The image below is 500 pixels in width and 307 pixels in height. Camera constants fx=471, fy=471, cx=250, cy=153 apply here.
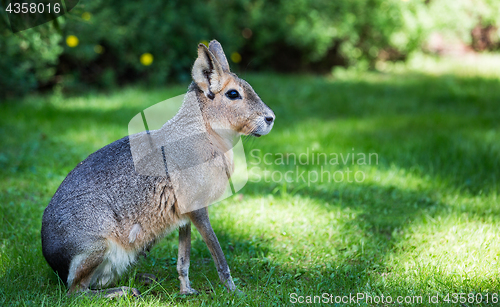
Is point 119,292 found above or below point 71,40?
below

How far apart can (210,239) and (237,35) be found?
7.25 meters

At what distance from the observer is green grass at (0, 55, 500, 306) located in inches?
112

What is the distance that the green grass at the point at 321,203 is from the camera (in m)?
2.85

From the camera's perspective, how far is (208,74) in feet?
8.77

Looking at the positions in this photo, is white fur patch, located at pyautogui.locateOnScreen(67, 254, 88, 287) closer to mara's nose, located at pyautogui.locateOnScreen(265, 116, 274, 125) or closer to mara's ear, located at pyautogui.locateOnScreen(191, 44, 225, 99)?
mara's ear, located at pyautogui.locateOnScreen(191, 44, 225, 99)

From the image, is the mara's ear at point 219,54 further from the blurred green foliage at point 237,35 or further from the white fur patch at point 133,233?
the blurred green foliage at point 237,35

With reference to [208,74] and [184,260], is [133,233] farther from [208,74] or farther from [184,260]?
[208,74]

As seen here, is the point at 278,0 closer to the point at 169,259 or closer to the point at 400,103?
the point at 400,103

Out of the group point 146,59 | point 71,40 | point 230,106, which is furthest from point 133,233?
point 146,59

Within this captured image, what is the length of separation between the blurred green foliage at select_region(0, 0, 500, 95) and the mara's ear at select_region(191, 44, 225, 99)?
4152 mm

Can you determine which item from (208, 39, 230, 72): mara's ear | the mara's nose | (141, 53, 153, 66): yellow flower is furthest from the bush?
the mara's nose

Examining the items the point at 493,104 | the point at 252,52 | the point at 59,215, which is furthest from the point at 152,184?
the point at 252,52

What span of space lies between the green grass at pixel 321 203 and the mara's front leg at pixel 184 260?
0.28 ft

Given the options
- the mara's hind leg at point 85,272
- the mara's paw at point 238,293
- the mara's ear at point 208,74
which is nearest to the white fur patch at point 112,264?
the mara's hind leg at point 85,272
